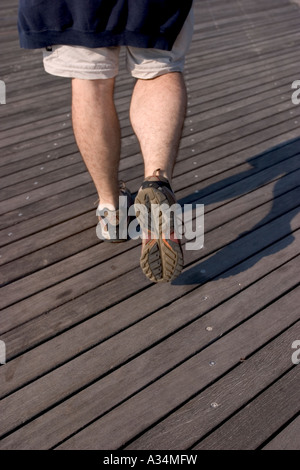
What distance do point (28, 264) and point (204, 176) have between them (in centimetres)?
96

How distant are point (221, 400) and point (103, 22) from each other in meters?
1.12

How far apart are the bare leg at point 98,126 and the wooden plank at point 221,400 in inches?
29.6

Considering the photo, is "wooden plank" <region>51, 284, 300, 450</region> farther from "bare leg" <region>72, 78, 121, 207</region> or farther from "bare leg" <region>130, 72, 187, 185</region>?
"bare leg" <region>72, 78, 121, 207</region>

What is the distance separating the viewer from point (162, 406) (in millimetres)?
1315

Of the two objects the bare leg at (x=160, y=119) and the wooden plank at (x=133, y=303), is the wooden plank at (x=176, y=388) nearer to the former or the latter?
the wooden plank at (x=133, y=303)

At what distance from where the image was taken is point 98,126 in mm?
1607

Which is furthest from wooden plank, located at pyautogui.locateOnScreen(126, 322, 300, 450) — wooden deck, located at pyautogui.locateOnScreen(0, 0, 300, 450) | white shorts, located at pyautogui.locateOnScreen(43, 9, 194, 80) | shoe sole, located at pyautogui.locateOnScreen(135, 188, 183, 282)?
white shorts, located at pyautogui.locateOnScreen(43, 9, 194, 80)

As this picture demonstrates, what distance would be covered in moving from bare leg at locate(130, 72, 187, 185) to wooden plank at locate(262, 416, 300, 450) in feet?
2.53

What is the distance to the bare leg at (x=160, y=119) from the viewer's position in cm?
144

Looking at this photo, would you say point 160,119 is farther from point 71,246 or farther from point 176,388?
point 176,388

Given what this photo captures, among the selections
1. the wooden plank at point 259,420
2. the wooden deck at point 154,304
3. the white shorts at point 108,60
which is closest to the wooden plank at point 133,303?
the wooden deck at point 154,304
